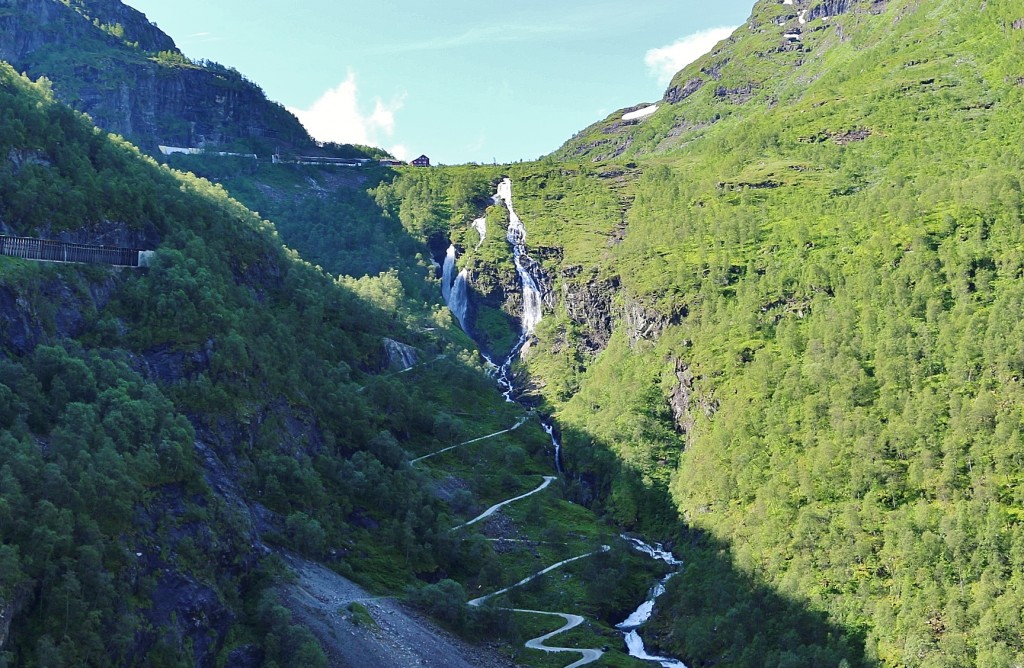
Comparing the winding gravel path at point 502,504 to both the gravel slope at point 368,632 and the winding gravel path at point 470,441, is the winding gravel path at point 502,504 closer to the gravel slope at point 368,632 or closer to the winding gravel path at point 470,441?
the winding gravel path at point 470,441

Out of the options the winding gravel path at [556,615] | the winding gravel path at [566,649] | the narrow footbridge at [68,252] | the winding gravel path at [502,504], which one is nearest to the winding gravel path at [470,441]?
the winding gravel path at [502,504]

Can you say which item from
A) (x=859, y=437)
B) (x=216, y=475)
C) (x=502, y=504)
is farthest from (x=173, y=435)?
(x=859, y=437)

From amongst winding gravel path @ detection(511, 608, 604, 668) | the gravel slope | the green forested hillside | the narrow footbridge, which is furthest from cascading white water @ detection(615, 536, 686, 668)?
the narrow footbridge

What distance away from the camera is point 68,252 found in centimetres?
13188

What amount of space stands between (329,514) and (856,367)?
69.2m

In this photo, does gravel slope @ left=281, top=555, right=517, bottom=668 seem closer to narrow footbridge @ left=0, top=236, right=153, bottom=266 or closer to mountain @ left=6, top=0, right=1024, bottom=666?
mountain @ left=6, top=0, right=1024, bottom=666

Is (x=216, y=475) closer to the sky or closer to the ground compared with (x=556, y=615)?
closer to the sky

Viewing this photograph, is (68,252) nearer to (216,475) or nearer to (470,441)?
(216,475)

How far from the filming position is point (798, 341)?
174375 mm

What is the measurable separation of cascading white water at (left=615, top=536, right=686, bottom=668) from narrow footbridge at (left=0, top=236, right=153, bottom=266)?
70537 mm

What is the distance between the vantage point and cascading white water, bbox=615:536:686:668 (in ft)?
432

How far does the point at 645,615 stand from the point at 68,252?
7835 centimetres

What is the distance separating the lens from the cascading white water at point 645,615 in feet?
432

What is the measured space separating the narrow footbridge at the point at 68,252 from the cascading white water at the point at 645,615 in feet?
231
